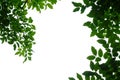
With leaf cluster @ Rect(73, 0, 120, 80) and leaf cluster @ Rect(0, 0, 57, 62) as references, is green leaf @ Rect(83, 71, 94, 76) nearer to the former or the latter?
leaf cluster @ Rect(73, 0, 120, 80)

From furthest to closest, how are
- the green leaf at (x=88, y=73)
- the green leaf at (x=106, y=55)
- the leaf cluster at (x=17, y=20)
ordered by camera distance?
1. the leaf cluster at (x=17, y=20)
2. the green leaf at (x=106, y=55)
3. the green leaf at (x=88, y=73)

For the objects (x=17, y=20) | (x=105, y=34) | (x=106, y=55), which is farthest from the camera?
(x=17, y=20)

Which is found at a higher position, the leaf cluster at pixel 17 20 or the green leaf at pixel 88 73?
the leaf cluster at pixel 17 20

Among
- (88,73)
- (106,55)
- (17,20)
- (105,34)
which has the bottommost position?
(88,73)

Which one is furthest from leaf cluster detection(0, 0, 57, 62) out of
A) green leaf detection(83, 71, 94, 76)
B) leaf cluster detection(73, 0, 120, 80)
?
green leaf detection(83, 71, 94, 76)

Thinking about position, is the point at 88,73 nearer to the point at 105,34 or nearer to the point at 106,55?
the point at 106,55

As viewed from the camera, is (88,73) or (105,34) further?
(105,34)

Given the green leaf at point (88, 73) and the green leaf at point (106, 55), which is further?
the green leaf at point (106, 55)

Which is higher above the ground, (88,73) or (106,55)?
(106,55)

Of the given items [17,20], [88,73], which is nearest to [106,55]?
[88,73]

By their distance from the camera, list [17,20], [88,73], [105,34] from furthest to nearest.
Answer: [17,20] < [105,34] < [88,73]

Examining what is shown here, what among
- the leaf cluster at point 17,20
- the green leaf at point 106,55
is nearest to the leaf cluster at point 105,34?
the green leaf at point 106,55

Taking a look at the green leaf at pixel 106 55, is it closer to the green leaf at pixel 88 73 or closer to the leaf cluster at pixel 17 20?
the green leaf at pixel 88 73

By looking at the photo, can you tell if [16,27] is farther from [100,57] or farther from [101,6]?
[100,57]
